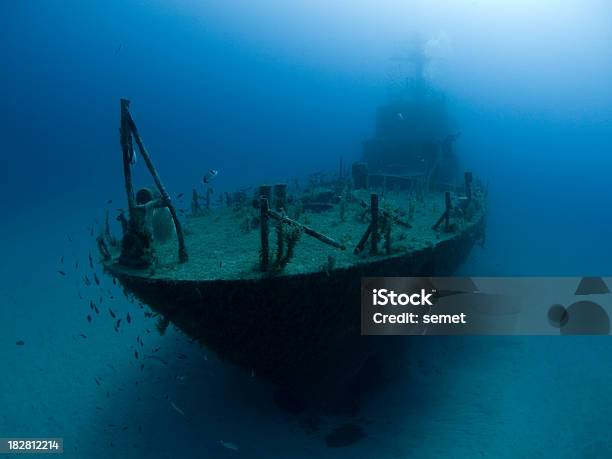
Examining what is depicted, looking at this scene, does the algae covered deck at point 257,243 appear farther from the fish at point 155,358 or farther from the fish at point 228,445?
the fish at point 155,358

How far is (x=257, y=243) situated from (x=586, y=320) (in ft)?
34.7

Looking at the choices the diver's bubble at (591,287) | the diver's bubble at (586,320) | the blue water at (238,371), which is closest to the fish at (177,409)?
the blue water at (238,371)

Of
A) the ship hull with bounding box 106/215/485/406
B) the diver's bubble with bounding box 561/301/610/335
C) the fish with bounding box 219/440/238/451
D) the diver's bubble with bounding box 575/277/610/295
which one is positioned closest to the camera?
the ship hull with bounding box 106/215/485/406

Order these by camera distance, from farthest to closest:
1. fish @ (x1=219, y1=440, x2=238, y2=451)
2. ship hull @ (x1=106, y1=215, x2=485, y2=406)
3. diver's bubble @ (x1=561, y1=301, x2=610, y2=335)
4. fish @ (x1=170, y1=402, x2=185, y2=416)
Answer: diver's bubble @ (x1=561, y1=301, x2=610, y2=335)
fish @ (x1=170, y1=402, x2=185, y2=416)
fish @ (x1=219, y1=440, x2=238, y2=451)
ship hull @ (x1=106, y1=215, x2=485, y2=406)

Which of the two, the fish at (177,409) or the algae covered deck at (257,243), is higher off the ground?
the algae covered deck at (257,243)

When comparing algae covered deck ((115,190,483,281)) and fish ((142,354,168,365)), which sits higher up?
algae covered deck ((115,190,483,281))

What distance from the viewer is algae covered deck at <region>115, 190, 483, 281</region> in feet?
23.1

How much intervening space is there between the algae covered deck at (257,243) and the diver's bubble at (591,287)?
176 inches

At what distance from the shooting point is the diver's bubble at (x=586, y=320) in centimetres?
1131

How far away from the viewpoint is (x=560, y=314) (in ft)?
39.9

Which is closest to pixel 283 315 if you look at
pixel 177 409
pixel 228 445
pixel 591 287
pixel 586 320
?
pixel 228 445

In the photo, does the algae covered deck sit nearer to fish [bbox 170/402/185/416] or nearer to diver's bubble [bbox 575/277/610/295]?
diver's bubble [bbox 575/277/610/295]

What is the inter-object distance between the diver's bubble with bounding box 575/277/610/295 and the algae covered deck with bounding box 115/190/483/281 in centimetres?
446

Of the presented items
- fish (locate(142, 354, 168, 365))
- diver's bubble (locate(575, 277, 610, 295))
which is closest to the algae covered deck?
diver's bubble (locate(575, 277, 610, 295))
